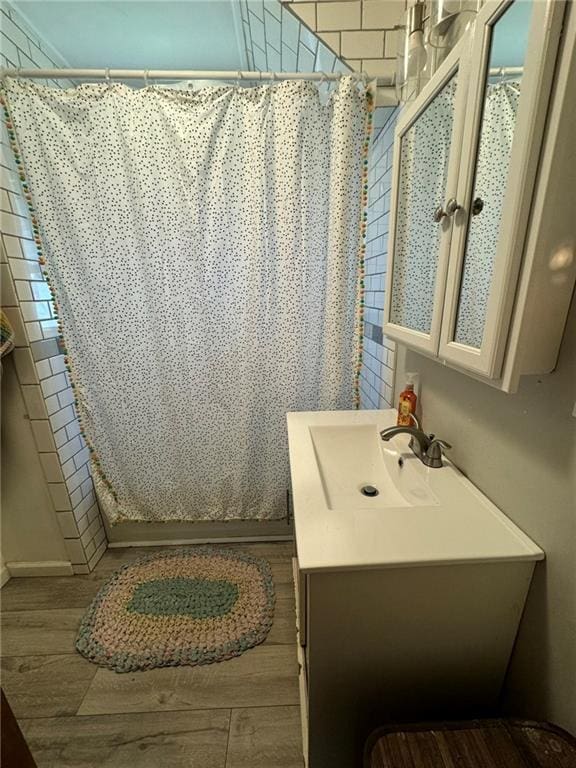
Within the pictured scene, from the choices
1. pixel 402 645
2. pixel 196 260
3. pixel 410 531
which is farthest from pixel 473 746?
pixel 196 260

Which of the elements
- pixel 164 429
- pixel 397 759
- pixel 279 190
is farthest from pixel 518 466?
pixel 164 429

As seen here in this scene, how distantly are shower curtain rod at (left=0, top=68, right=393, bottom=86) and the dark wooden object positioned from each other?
183 centimetres

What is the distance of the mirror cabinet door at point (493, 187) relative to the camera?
49cm

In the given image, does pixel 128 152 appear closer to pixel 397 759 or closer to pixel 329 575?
pixel 329 575

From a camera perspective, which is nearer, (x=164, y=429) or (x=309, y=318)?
(x=309, y=318)

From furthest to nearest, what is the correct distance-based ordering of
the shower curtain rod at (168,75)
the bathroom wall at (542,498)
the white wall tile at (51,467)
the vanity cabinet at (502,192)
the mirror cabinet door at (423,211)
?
the white wall tile at (51,467)
the shower curtain rod at (168,75)
the mirror cabinet door at (423,211)
the bathroom wall at (542,498)
the vanity cabinet at (502,192)

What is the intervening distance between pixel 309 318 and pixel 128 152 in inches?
37.1

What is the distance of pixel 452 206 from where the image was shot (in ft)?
2.19

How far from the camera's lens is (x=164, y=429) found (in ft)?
5.01

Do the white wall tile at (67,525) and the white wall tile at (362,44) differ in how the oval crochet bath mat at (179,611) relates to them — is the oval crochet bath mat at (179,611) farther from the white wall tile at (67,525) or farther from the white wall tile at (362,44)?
the white wall tile at (362,44)

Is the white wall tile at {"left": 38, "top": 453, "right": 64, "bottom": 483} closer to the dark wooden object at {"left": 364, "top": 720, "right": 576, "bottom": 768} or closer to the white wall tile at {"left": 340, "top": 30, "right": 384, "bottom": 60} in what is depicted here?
the dark wooden object at {"left": 364, "top": 720, "right": 576, "bottom": 768}

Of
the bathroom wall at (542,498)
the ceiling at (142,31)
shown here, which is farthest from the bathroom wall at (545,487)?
the ceiling at (142,31)

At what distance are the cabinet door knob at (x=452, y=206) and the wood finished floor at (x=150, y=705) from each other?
155 centimetres

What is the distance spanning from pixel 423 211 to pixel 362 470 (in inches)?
33.2
